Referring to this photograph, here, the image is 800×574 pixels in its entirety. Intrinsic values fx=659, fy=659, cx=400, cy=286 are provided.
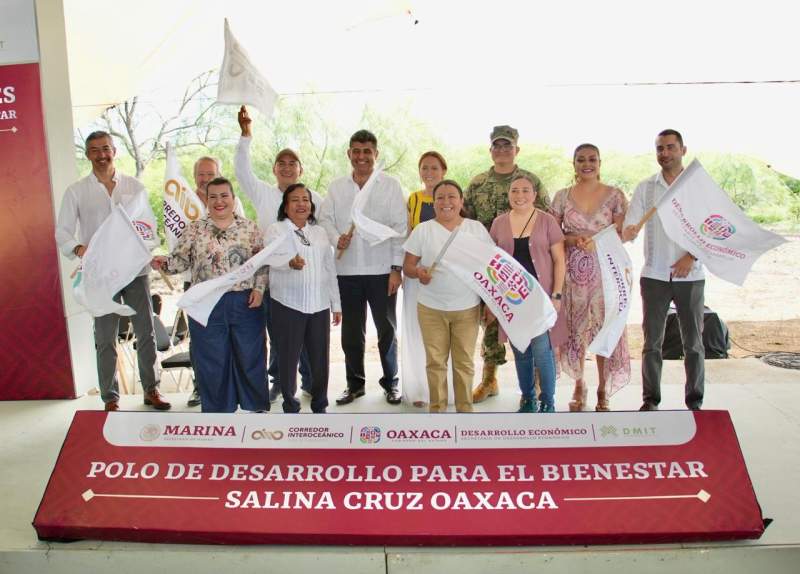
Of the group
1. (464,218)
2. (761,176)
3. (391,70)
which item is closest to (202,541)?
(464,218)

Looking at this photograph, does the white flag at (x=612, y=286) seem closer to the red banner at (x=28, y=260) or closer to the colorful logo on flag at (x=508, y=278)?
the colorful logo on flag at (x=508, y=278)

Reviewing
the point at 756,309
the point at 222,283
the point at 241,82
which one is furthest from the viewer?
the point at 756,309

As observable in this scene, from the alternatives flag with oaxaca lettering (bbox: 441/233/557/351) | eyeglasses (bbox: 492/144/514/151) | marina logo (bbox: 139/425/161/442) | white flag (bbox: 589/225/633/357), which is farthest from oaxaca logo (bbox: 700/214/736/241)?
marina logo (bbox: 139/425/161/442)

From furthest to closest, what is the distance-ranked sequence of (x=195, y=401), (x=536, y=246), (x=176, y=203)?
(x=195, y=401)
(x=176, y=203)
(x=536, y=246)

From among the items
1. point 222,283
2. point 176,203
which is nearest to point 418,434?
point 222,283

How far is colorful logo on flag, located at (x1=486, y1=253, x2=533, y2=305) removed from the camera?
3.31 metres

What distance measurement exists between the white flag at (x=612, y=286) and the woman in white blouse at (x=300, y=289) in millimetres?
1429

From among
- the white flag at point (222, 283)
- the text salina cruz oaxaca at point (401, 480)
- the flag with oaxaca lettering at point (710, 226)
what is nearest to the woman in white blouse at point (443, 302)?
the white flag at point (222, 283)

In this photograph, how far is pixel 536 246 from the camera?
11.4 feet

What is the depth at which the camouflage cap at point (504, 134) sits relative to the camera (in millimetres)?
3635

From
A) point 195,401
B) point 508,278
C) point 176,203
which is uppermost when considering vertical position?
point 176,203

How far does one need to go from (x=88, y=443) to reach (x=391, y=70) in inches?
298

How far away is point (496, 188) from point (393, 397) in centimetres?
142

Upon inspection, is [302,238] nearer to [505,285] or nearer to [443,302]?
[443,302]
